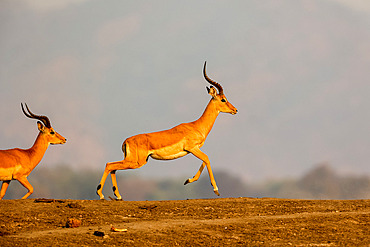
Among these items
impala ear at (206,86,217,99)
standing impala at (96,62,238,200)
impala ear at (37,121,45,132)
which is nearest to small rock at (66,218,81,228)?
standing impala at (96,62,238,200)

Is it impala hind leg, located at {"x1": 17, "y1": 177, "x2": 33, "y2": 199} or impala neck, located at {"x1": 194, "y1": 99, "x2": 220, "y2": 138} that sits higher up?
impala neck, located at {"x1": 194, "y1": 99, "x2": 220, "y2": 138}

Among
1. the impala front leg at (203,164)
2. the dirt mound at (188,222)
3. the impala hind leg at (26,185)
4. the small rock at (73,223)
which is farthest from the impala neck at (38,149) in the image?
the small rock at (73,223)

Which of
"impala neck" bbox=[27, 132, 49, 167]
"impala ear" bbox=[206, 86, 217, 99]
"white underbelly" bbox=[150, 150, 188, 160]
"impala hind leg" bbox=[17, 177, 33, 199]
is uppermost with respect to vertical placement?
"impala ear" bbox=[206, 86, 217, 99]

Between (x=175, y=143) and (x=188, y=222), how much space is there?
4.51 metres

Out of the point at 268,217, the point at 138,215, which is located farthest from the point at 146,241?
the point at 268,217

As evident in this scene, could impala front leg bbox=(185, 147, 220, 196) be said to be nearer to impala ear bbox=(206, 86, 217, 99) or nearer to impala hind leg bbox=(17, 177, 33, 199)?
impala ear bbox=(206, 86, 217, 99)

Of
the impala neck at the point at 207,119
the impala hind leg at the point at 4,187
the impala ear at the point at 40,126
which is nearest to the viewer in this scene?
the impala hind leg at the point at 4,187

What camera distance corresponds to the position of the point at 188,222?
14016 mm

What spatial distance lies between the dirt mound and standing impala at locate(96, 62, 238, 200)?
1412 mm

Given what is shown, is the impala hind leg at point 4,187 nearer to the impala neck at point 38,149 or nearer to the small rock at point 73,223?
the impala neck at point 38,149

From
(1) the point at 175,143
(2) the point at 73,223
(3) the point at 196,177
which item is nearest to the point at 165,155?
(1) the point at 175,143

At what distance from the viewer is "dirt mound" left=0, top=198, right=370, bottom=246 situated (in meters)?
12.5

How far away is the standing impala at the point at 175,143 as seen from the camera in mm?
17641

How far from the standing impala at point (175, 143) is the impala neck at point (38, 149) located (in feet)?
8.75
